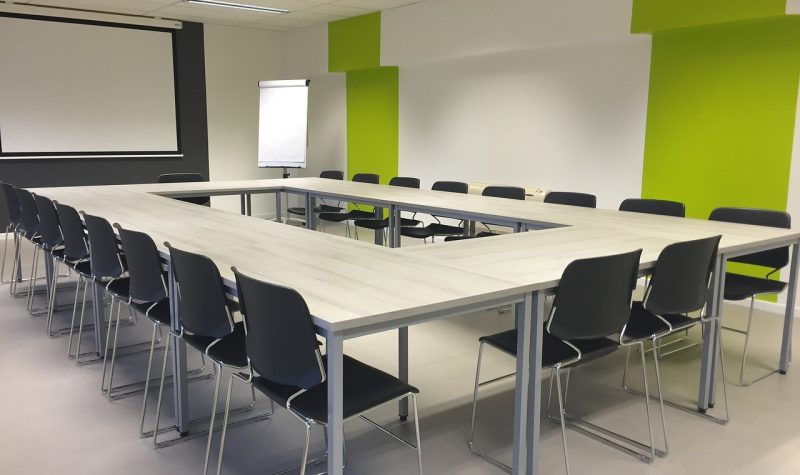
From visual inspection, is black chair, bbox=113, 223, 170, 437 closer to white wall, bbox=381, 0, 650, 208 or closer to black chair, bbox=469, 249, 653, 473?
black chair, bbox=469, 249, 653, 473

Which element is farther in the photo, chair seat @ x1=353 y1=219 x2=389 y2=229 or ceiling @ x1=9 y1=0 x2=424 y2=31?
ceiling @ x1=9 y1=0 x2=424 y2=31

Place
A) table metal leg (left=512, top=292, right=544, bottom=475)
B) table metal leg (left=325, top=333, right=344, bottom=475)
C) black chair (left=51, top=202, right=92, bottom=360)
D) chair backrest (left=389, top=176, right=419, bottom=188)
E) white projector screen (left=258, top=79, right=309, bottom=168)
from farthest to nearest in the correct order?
white projector screen (left=258, top=79, right=309, bottom=168)
chair backrest (left=389, top=176, right=419, bottom=188)
black chair (left=51, top=202, right=92, bottom=360)
table metal leg (left=512, top=292, right=544, bottom=475)
table metal leg (left=325, top=333, right=344, bottom=475)

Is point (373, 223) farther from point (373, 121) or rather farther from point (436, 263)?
point (436, 263)

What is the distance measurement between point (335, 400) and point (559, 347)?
112 centimetres

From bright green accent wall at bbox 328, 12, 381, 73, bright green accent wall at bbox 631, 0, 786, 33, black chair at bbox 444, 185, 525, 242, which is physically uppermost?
bright green accent wall at bbox 328, 12, 381, 73

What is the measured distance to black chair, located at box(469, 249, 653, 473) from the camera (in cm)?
234

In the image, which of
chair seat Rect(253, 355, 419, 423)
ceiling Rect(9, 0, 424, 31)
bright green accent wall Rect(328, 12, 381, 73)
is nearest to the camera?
chair seat Rect(253, 355, 419, 423)

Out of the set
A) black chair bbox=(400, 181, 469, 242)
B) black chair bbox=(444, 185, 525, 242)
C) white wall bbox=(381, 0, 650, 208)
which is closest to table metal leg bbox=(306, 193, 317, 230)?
black chair bbox=(400, 181, 469, 242)

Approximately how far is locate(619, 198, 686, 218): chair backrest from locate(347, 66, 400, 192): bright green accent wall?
4.29 meters

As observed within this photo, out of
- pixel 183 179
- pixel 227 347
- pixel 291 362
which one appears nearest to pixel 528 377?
pixel 291 362

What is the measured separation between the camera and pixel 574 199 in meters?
4.81

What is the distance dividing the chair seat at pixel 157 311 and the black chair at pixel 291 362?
92 centimetres

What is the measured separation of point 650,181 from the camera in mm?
5629

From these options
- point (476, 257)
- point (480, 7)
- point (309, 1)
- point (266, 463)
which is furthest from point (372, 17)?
point (266, 463)
